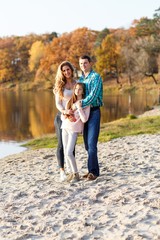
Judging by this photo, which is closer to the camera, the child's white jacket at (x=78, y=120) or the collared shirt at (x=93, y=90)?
the collared shirt at (x=93, y=90)

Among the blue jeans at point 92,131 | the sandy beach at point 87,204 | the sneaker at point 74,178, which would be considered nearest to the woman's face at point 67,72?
the blue jeans at point 92,131

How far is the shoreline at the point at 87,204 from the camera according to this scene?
212 inches

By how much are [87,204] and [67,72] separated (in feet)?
8.49

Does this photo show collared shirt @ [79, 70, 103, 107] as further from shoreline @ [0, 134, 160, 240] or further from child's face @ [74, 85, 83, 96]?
shoreline @ [0, 134, 160, 240]

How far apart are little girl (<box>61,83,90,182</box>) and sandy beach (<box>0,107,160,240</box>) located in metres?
0.53

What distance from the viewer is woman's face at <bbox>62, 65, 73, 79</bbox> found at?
7.41 metres

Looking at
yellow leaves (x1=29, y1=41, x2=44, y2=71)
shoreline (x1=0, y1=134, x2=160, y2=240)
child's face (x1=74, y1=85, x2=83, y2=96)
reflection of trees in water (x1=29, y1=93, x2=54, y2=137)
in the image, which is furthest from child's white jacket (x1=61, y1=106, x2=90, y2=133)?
yellow leaves (x1=29, y1=41, x2=44, y2=71)

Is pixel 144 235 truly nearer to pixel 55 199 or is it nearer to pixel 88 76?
pixel 55 199

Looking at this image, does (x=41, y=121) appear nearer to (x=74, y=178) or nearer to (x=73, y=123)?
(x=74, y=178)

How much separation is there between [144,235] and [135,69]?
59.3 metres

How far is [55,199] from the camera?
6.97m

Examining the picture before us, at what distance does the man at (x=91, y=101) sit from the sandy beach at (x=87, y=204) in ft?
2.34

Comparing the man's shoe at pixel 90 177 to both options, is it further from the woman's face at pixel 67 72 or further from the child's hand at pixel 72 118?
the woman's face at pixel 67 72

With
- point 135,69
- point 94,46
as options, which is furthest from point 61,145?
point 94,46
